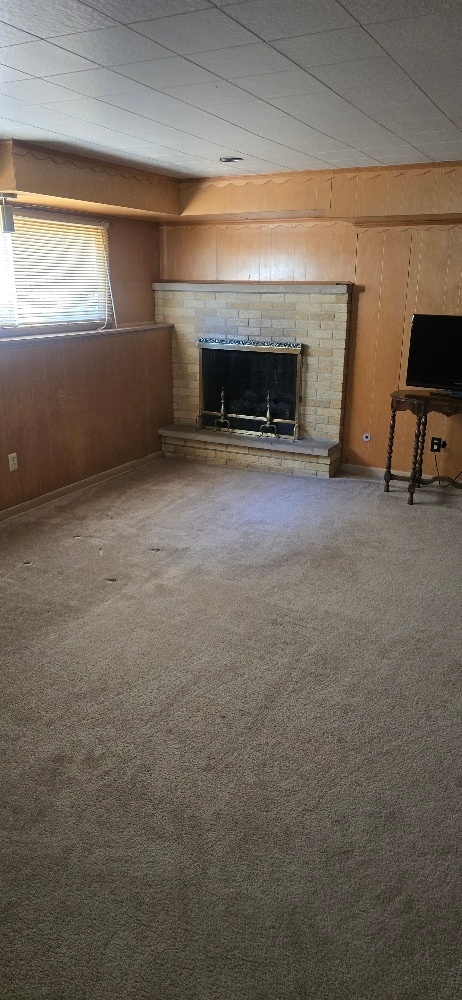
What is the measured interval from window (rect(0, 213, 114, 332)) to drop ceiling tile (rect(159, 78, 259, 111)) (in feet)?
6.42

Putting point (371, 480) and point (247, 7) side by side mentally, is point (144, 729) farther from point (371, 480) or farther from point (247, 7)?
point (371, 480)

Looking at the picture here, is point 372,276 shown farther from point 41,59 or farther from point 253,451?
point 41,59

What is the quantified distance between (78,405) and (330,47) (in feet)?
10.6

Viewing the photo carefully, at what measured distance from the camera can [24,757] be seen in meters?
2.24

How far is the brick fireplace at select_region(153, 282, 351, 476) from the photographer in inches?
212

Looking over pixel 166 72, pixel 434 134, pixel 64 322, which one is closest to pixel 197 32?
pixel 166 72

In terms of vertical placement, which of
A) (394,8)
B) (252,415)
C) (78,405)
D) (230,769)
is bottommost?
(230,769)

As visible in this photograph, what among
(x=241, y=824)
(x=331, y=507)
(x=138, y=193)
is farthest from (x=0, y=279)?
(x=241, y=824)

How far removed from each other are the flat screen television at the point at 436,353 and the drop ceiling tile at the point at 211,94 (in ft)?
7.92

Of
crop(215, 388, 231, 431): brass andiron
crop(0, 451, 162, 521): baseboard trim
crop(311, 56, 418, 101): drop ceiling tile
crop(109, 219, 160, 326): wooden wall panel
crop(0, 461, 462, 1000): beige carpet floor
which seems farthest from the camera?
crop(215, 388, 231, 431): brass andiron

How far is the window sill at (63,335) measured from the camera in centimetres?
430

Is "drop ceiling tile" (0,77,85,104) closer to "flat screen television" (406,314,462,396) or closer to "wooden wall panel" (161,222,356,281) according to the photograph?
"wooden wall panel" (161,222,356,281)

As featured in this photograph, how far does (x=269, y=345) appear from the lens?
220 inches

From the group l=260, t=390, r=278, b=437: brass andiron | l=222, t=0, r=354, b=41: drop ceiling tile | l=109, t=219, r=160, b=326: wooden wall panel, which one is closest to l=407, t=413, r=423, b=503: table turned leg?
l=260, t=390, r=278, b=437: brass andiron
